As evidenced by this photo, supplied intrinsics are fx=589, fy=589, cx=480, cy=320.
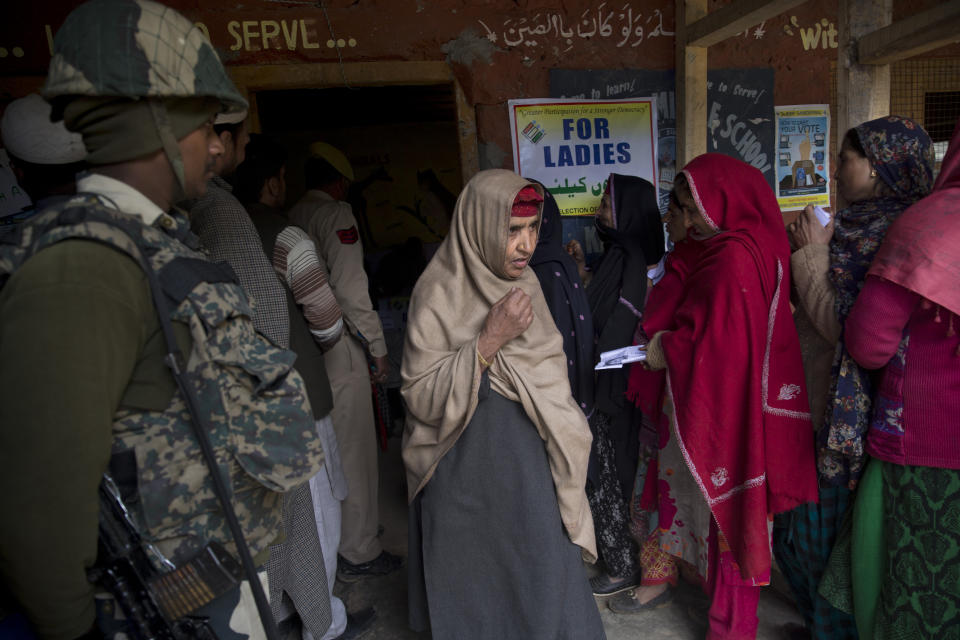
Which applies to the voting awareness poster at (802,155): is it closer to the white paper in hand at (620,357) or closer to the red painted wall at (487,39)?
the red painted wall at (487,39)

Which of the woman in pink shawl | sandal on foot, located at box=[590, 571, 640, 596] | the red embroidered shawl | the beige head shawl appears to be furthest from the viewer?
sandal on foot, located at box=[590, 571, 640, 596]

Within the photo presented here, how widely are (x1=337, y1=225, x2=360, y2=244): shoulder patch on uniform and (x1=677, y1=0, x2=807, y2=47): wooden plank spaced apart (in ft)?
7.34

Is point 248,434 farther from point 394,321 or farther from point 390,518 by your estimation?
point 394,321

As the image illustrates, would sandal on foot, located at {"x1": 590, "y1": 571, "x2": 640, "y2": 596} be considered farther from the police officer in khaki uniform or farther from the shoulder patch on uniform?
the shoulder patch on uniform

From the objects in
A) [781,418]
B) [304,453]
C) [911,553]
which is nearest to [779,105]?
[781,418]

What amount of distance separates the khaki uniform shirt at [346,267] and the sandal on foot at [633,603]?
1689 millimetres

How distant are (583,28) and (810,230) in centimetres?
214

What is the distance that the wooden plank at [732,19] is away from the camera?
2785 millimetres

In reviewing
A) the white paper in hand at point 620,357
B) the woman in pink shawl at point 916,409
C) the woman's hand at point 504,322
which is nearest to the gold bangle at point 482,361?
the woman's hand at point 504,322

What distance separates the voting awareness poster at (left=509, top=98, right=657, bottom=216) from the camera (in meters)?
3.60

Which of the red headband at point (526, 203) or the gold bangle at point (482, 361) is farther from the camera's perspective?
the red headband at point (526, 203)

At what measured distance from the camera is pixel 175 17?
1.13 m

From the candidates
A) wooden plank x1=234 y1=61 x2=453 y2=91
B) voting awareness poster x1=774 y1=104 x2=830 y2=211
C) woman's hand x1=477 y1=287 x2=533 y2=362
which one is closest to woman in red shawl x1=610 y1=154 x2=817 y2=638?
woman's hand x1=477 y1=287 x2=533 y2=362

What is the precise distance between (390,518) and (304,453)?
2861mm
